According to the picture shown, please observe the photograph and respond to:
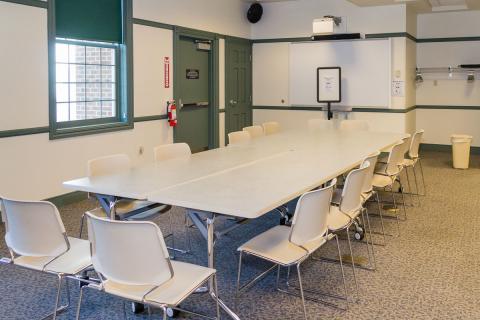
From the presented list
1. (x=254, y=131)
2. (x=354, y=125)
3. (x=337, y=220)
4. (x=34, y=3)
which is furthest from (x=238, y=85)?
(x=337, y=220)

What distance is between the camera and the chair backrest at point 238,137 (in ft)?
19.1

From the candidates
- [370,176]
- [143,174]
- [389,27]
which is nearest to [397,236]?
[370,176]

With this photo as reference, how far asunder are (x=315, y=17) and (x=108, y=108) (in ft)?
15.0

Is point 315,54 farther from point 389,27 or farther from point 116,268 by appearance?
point 116,268

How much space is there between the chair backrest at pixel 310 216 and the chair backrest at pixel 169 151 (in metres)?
1.82

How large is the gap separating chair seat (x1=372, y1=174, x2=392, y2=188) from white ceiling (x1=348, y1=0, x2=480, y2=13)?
4.28 metres

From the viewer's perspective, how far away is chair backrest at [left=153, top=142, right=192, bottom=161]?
15.0 feet

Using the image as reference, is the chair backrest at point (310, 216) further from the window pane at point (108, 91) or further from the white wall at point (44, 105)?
the window pane at point (108, 91)

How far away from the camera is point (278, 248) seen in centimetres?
322

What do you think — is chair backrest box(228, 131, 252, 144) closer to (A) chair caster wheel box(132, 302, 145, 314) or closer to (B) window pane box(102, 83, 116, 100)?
(B) window pane box(102, 83, 116, 100)

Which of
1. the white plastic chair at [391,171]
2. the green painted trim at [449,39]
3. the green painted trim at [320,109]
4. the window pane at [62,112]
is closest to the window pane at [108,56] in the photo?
the window pane at [62,112]

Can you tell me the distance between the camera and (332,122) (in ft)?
25.5

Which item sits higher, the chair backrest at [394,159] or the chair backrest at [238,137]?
the chair backrest at [238,137]

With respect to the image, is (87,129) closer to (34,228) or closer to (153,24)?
(153,24)
